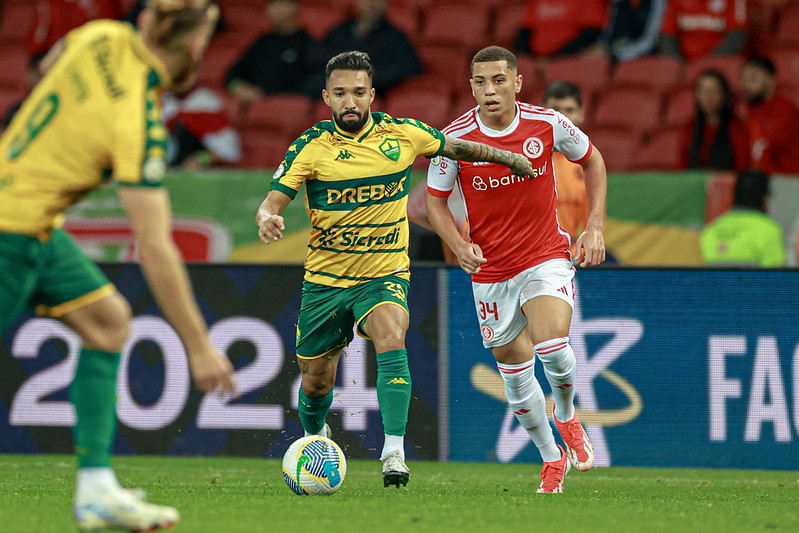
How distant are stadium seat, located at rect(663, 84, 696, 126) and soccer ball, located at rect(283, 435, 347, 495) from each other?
702 centimetres

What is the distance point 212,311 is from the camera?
8.99 metres

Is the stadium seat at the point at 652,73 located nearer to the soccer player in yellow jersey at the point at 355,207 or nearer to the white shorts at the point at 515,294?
the white shorts at the point at 515,294

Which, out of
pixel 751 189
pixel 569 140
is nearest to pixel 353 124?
pixel 569 140

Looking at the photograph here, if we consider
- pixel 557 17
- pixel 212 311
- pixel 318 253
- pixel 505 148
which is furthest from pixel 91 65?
pixel 557 17

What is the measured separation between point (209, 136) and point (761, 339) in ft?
20.8

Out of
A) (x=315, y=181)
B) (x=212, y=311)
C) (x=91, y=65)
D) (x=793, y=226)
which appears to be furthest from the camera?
(x=793, y=226)

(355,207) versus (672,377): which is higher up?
(355,207)

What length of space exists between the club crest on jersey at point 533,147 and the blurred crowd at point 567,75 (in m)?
4.55

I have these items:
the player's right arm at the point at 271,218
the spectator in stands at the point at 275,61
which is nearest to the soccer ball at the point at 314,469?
the player's right arm at the point at 271,218

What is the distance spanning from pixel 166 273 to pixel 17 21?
12267 millimetres

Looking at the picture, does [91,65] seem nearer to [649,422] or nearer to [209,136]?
[649,422]

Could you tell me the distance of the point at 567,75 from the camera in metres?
12.6

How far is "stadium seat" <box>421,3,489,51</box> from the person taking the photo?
13672mm

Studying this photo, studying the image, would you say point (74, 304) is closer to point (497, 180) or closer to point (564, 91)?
point (497, 180)
